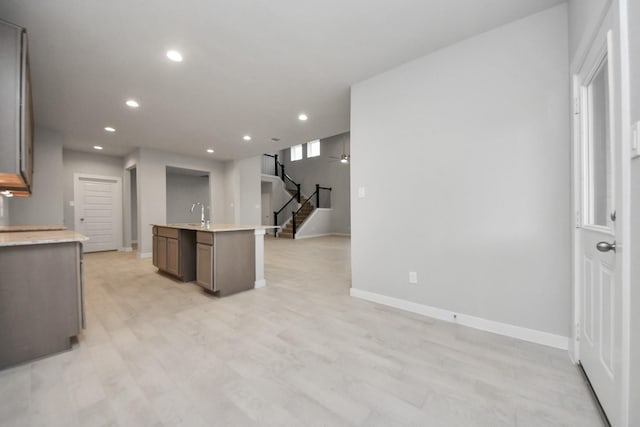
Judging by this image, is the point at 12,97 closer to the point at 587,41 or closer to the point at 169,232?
the point at 169,232

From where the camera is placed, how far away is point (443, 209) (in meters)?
2.50

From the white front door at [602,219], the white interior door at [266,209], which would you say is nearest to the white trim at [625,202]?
the white front door at [602,219]

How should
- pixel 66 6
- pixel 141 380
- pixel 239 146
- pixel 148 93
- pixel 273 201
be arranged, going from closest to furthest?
1. pixel 141 380
2. pixel 66 6
3. pixel 148 93
4. pixel 239 146
5. pixel 273 201

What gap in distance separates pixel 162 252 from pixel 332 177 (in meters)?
8.05

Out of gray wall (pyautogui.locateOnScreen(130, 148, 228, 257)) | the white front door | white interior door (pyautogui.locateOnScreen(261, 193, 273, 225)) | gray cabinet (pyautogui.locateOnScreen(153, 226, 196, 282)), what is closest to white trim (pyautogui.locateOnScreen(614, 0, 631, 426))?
the white front door

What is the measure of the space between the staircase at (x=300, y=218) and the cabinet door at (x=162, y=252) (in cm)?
581

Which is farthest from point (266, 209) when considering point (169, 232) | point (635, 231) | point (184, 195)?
point (635, 231)

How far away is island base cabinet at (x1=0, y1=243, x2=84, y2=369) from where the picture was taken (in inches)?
70.4

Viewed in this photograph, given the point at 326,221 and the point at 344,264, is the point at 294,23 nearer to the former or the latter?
the point at 344,264

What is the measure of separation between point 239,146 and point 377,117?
4.26 meters

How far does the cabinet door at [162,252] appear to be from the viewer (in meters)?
4.23

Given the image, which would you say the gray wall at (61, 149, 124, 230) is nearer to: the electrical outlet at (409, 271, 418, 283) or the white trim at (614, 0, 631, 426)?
the electrical outlet at (409, 271, 418, 283)

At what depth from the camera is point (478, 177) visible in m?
2.31

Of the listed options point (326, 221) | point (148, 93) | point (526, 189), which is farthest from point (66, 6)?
point (326, 221)
